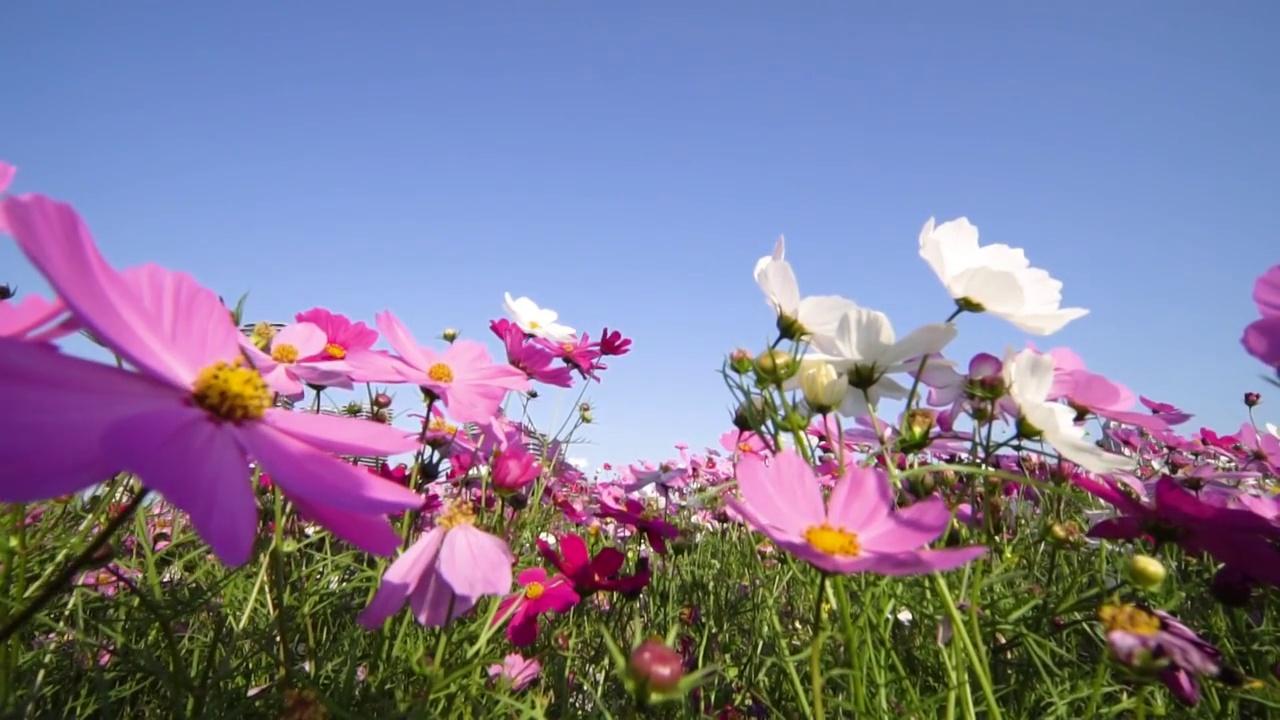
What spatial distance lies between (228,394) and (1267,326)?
0.74 m

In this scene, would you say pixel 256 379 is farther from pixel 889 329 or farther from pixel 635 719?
pixel 889 329

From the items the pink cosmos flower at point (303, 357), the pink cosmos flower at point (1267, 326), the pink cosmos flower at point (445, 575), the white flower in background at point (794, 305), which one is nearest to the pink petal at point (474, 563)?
the pink cosmos flower at point (445, 575)

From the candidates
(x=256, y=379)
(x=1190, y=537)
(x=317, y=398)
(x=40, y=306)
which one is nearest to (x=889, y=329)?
(x=1190, y=537)

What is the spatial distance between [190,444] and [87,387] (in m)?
0.05

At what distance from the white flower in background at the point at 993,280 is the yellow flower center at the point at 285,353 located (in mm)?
738

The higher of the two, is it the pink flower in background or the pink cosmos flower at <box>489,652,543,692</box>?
the pink flower in background

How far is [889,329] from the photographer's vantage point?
700mm

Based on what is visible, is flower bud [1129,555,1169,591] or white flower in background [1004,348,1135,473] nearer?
flower bud [1129,555,1169,591]

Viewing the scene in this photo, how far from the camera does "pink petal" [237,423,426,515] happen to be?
37cm

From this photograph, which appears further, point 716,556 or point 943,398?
point 716,556

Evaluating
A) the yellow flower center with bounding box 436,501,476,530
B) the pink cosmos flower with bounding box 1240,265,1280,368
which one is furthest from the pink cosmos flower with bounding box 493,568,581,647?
the pink cosmos flower with bounding box 1240,265,1280,368

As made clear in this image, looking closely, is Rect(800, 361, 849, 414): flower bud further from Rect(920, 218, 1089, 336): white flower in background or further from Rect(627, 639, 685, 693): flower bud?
Rect(627, 639, 685, 693): flower bud

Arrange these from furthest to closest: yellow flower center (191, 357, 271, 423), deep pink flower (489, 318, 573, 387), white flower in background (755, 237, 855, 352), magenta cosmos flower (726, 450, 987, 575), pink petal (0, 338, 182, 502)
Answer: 1. deep pink flower (489, 318, 573, 387)
2. white flower in background (755, 237, 855, 352)
3. magenta cosmos flower (726, 450, 987, 575)
4. yellow flower center (191, 357, 271, 423)
5. pink petal (0, 338, 182, 502)

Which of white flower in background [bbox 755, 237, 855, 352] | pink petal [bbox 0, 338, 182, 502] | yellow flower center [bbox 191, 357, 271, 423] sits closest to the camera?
pink petal [bbox 0, 338, 182, 502]
